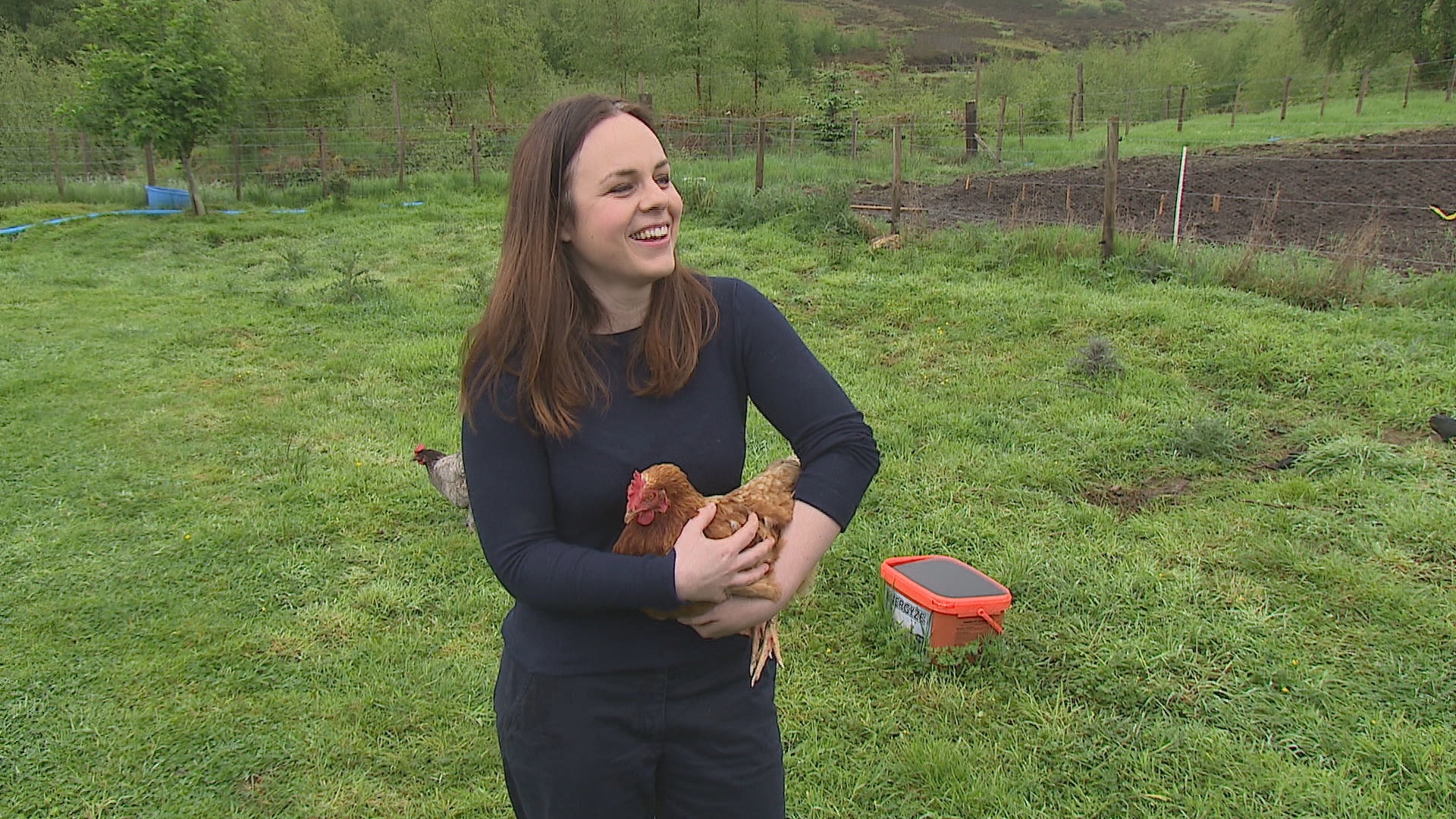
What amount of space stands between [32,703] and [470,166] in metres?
15.0

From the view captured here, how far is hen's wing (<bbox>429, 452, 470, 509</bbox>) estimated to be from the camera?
13.4 ft

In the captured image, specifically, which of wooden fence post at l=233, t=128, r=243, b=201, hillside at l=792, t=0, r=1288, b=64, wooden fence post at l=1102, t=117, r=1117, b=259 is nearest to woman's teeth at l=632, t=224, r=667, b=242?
wooden fence post at l=1102, t=117, r=1117, b=259

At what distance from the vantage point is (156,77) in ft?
42.4

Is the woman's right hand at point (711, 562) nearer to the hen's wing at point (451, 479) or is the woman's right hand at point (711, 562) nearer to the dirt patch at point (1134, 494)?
the hen's wing at point (451, 479)

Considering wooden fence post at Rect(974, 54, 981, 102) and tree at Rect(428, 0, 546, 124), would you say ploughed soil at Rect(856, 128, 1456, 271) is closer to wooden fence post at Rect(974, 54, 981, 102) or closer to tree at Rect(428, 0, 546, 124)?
wooden fence post at Rect(974, 54, 981, 102)

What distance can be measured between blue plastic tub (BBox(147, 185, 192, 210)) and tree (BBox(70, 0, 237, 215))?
169 centimetres

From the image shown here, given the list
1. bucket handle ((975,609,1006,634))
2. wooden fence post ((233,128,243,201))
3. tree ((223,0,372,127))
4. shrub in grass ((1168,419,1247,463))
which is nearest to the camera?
bucket handle ((975,609,1006,634))

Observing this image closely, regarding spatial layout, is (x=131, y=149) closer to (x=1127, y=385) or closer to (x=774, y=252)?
(x=774, y=252)

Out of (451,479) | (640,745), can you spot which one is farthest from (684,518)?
(451,479)

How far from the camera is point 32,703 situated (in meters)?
2.99

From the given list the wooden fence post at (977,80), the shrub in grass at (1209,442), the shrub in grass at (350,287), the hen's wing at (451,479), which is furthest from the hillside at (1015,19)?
the hen's wing at (451,479)

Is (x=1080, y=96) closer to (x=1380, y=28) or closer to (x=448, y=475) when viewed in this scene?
(x=1380, y=28)

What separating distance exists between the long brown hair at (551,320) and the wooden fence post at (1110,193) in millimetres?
7200

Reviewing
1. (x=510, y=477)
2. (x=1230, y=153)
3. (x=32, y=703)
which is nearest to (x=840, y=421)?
(x=510, y=477)
